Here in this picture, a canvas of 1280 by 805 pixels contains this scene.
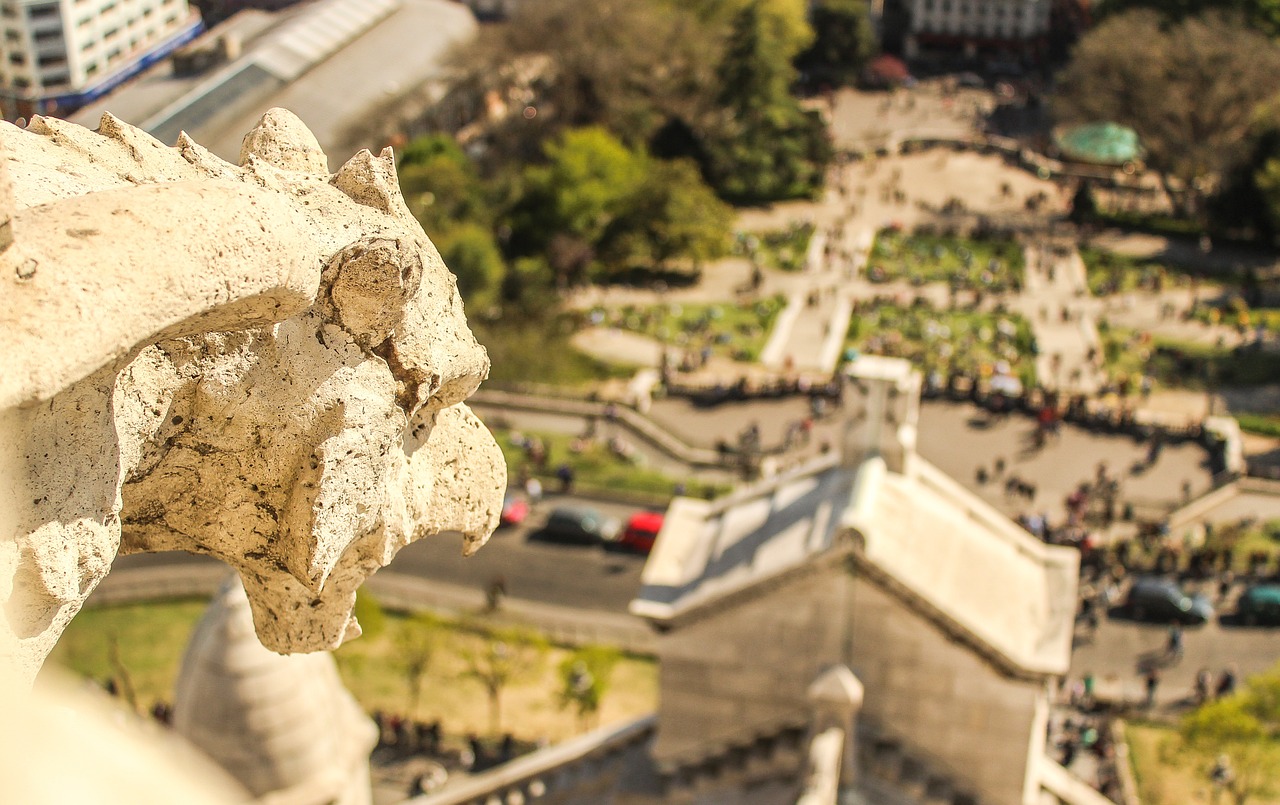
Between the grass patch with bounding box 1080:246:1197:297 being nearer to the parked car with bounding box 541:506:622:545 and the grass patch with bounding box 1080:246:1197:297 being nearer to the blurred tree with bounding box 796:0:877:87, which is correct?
the parked car with bounding box 541:506:622:545

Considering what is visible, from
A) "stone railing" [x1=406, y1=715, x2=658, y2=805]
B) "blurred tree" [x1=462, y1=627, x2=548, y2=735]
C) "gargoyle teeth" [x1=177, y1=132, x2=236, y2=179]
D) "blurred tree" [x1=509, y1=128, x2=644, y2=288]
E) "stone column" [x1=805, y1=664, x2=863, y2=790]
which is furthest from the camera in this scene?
"blurred tree" [x1=509, y1=128, x2=644, y2=288]

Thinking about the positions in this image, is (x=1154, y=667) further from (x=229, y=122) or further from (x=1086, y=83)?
(x=1086, y=83)

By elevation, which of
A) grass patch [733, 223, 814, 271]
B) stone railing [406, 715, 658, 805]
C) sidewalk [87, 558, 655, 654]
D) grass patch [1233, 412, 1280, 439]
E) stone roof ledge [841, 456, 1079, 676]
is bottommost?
grass patch [733, 223, 814, 271]

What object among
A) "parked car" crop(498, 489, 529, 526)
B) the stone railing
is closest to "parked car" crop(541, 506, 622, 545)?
"parked car" crop(498, 489, 529, 526)

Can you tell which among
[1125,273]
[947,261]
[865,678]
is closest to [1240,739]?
[865,678]

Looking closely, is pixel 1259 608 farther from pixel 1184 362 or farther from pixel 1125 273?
pixel 1125 273

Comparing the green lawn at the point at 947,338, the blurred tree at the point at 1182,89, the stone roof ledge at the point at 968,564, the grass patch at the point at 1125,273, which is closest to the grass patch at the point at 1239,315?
the grass patch at the point at 1125,273
